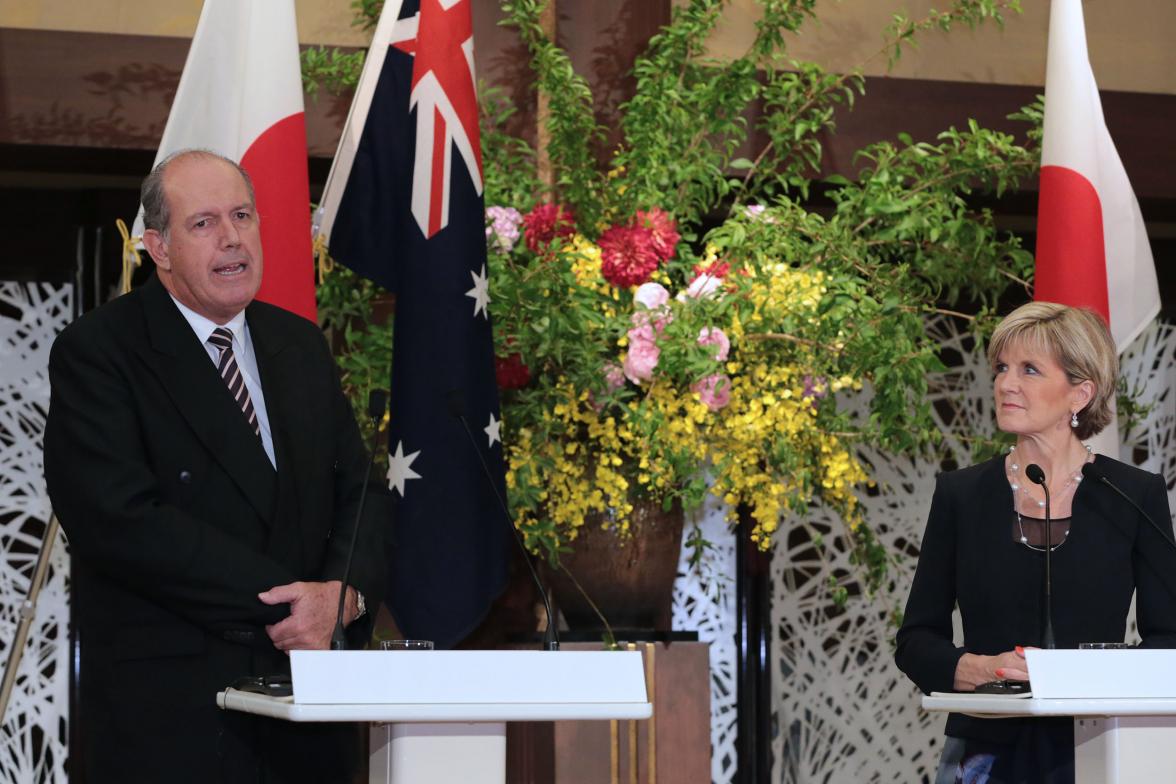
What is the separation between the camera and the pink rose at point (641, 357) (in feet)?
11.3

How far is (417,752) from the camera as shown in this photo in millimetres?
1780

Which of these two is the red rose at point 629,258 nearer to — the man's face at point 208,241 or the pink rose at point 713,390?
the pink rose at point 713,390

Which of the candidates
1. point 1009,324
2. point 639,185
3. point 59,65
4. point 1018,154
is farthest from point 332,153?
point 1009,324

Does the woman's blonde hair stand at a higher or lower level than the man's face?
lower

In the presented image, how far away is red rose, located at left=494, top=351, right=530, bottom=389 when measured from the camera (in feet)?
12.3

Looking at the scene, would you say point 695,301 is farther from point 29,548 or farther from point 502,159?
point 29,548

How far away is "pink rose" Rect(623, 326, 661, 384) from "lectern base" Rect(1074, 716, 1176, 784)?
1636mm

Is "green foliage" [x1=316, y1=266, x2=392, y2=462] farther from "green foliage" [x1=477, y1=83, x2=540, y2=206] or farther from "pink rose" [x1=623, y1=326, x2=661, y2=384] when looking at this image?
"pink rose" [x1=623, y1=326, x2=661, y2=384]

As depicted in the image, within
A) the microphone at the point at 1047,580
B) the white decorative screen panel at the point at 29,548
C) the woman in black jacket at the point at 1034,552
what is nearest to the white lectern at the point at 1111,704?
the microphone at the point at 1047,580

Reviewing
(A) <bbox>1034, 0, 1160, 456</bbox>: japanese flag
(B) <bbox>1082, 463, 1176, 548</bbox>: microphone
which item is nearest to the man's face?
(B) <bbox>1082, 463, 1176, 548</bbox>: microphone

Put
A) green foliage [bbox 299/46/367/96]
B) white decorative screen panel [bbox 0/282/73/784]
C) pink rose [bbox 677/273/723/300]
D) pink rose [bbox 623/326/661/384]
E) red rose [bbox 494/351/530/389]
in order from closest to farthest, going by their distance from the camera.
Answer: pink rose [bbox 623/326/661/384] < pink rose [bbox 677/273/723/300] < red rose [bbox 494/351/530/389] < green foliage [bbox 299/46/367/96] < white decorative screen panel [bbox 0/282/73/784]

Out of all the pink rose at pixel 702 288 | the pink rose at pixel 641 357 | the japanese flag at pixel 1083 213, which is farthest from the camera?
the japanese flag at pixel 1083 213

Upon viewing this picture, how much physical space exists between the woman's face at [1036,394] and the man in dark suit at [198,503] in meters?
1.11

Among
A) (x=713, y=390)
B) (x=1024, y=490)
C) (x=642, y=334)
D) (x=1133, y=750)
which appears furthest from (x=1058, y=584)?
(x=642, y=334)
